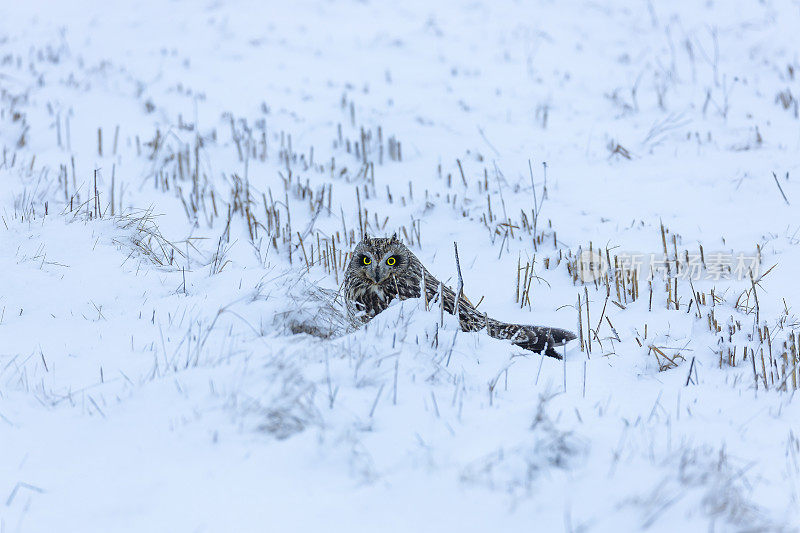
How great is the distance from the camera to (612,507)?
2.39 m

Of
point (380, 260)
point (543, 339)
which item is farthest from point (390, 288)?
point (543, 339)

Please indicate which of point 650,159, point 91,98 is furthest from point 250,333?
point 91,98

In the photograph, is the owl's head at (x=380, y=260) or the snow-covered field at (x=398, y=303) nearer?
the snow-covered field at (x=398, y=303)

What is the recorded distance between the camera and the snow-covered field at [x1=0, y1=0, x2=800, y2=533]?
2.54m

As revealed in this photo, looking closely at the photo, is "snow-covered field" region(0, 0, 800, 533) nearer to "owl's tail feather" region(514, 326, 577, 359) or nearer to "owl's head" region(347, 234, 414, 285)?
"owl's tail feather" region(514, 326, 577, 359)

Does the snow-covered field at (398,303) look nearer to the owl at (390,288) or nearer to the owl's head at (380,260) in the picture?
the owl at (390,288)

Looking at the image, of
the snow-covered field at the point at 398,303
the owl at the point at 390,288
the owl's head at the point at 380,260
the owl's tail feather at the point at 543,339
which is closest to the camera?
the snow-covered field at the point at 398,303

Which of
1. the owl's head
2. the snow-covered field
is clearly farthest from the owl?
the snow-covered field

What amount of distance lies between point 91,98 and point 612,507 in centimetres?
993

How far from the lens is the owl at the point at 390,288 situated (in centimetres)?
442

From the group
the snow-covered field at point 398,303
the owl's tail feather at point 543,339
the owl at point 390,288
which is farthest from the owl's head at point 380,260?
the owl's tail feather at point 543,339

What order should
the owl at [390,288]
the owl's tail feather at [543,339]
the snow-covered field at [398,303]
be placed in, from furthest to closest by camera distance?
the owl at [390,288] < the owl's tail feather at [543,339] < the snow-covered field at [398,303]

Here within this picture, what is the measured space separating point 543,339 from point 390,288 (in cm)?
104

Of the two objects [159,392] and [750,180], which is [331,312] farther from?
[750,180]
